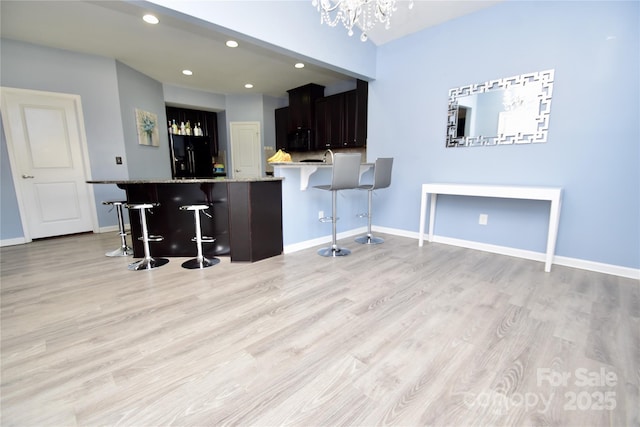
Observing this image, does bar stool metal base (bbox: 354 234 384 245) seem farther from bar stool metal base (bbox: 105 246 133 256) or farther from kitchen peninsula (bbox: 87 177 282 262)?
bar stool metal base (bbox: 105 246 133 256)

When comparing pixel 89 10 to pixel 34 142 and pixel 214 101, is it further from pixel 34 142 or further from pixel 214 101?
pixel 214 101

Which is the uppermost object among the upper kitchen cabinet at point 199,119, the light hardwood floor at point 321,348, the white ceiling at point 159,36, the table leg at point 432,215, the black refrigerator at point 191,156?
the white ceiling at point 159,36

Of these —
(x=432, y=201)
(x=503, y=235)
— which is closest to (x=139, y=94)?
(x=432, y=201)

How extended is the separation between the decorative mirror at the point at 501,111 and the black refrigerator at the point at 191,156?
545 centimetres

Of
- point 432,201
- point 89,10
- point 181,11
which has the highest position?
point 89,10

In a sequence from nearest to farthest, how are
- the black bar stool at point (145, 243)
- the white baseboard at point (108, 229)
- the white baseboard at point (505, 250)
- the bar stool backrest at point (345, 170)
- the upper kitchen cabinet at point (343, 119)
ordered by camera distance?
the white baseboard at point (505, 250) → the black bar stool at point (145, 243) → the bar stool backrest at point (345, 170) → the white baseboard at point (108, 229) → the upper kitchen cabinet at point (343, 119)

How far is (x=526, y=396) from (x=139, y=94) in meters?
6.15

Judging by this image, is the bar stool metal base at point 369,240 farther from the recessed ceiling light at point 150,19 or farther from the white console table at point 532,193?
the recessed ceiling light at point 150,19

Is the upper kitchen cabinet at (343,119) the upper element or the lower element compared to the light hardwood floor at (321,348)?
upper

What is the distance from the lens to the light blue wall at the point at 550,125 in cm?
243

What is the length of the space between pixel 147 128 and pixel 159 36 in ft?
6.39

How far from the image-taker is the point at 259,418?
3.65 feet

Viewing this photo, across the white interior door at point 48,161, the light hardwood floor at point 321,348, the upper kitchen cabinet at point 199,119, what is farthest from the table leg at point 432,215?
the upper kitchen cabinet at point 199,119

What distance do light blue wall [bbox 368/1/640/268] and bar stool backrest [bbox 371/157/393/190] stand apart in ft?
1.82
